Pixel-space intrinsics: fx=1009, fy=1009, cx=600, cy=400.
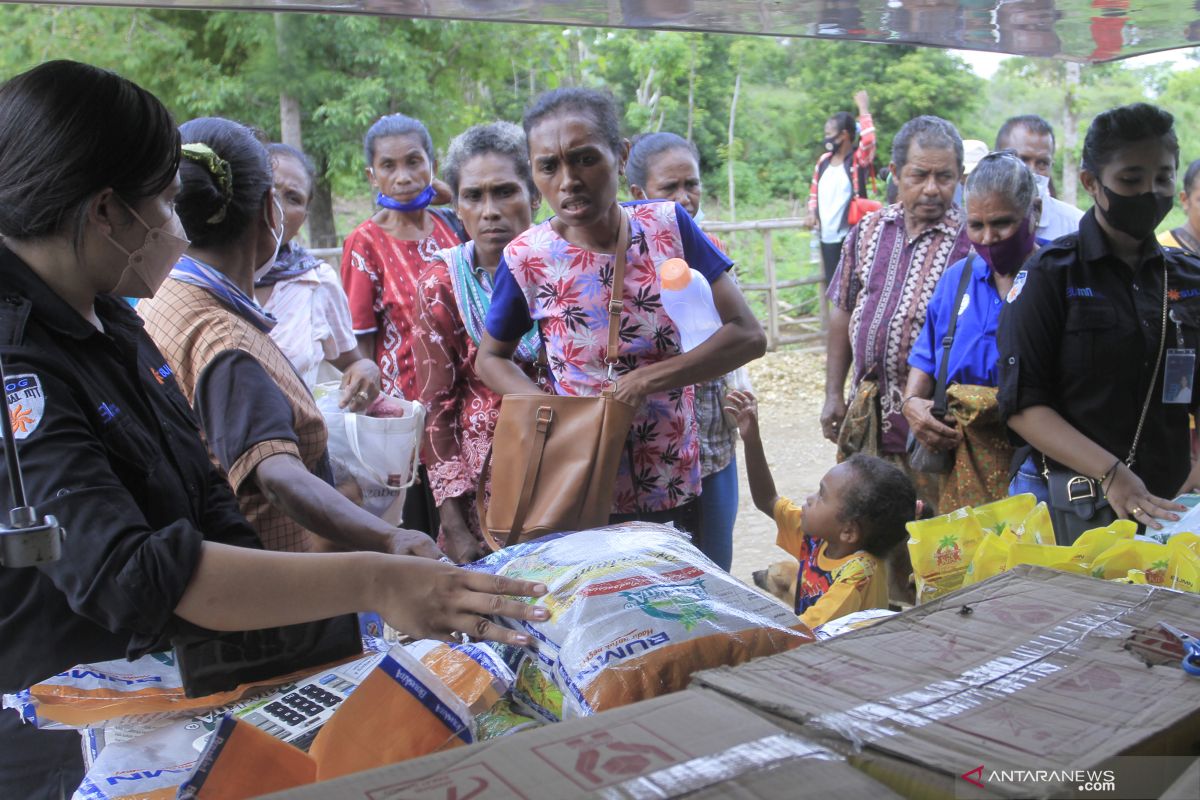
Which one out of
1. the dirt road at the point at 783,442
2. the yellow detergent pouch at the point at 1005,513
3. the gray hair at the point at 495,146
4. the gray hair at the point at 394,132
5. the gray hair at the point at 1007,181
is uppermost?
the gray hair at the point at 394,132

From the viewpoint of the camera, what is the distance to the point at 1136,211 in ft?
9.27

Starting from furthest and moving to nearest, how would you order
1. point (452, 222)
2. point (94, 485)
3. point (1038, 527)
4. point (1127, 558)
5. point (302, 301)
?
point (452, 222)
point (302, 301)
point (1038, 527)
point (1127, 558)
point (94, 485)

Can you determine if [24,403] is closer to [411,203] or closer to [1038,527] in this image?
[1038,527]

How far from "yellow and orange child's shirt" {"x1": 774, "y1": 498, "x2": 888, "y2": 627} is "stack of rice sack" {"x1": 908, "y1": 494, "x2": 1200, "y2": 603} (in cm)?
44

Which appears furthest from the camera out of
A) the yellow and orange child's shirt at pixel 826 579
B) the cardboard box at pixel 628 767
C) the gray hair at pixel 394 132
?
the gray hair at pixel 394 132

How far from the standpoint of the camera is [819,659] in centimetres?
129

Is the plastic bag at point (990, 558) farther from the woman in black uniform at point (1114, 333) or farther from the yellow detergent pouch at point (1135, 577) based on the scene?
the woman in black uniform at point (1114, 333)

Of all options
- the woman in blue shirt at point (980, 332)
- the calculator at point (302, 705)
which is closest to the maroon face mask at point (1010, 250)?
the woman in blue shirt at point (980, 332)

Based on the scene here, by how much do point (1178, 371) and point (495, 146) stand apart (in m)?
2.24

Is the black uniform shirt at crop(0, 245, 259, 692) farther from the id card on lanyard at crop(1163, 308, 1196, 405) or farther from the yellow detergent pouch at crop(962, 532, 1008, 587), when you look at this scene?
the id card on lanyard at crop(1163, 308, 1196, 405)

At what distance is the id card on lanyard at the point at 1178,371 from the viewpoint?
2.84 m

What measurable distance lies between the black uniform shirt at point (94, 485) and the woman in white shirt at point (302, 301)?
190cm

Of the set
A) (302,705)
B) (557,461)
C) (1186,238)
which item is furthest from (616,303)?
(1186,238)

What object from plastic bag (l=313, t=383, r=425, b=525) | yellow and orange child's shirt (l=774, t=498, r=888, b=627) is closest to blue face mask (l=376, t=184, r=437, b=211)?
plastic bag (l=313, t=383, r=425, b=525)
